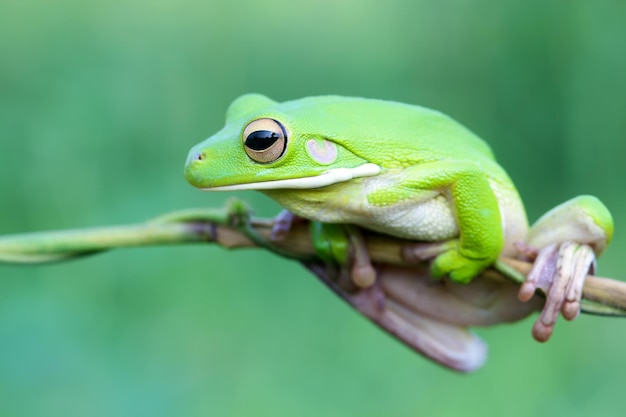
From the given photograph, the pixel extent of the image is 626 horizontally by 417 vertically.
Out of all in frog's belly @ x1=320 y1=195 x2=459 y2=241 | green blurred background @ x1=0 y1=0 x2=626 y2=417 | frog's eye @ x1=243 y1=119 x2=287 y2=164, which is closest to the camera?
frog's eye @ x1=243 y1=119 x2=287 y2=164

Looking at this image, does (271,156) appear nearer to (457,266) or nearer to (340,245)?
(340,245)

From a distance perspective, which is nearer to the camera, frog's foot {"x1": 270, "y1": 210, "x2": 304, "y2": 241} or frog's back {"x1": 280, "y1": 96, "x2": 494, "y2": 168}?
frog's back {"x1": 280, "y1": 96, "x2": 494, "y2": 168}

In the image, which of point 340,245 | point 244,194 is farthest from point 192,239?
point 244,194

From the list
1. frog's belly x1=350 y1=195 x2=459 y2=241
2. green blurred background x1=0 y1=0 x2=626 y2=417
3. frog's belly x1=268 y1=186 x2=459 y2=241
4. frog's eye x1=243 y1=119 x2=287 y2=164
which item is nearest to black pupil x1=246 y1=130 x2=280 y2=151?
frog's eye x1=243 y1=119 x2=287 y2=164

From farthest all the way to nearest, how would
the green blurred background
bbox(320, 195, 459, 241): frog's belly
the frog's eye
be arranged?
1. the green blurred background
2. bbox(320, 195, 459, 241): frog's belly
3. the frog's eye

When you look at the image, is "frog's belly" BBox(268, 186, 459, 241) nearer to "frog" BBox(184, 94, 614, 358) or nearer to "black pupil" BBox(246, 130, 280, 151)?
"frog" BBox(184, 94, 614, 358)

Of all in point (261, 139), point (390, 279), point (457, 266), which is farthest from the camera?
point (390, 279)
